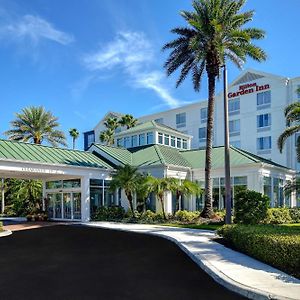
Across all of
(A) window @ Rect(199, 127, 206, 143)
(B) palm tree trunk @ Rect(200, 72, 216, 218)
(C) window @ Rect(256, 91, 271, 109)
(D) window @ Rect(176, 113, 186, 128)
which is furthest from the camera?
(D) window @ Rect(176, 113, 186, 128)

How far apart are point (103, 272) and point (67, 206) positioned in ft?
70.8

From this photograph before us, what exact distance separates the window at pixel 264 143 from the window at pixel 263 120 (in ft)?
5.72

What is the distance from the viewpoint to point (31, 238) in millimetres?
18938

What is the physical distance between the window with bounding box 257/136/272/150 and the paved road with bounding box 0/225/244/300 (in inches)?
1505

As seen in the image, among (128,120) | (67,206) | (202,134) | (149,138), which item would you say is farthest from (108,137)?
(67,206)

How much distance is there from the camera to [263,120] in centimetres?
5216

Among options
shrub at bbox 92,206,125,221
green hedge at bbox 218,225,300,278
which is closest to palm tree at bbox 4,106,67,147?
shrub at bbox 92,206,125,221

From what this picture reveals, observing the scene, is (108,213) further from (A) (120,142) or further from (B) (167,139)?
(A) (120,142)

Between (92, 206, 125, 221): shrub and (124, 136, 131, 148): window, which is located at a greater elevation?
(124, 136, 131, 148): window

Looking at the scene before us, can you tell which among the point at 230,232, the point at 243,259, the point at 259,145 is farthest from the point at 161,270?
the point at 259,145

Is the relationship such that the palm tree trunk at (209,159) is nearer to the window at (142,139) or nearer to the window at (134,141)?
the window at (142,139)

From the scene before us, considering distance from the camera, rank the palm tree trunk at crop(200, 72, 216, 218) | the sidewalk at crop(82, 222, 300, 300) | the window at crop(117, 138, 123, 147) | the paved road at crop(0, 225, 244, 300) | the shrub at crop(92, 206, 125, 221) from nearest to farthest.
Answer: the sidewalk at crop(82, 222, 300, 300) → the paved road at crop(0, 225, 244, 300) → the palm tree trunk at crop(200, 72, 216, 218) → the shrub at crop(92, 206, 125, 221) → the window at crop(117, 138, 123, 147)

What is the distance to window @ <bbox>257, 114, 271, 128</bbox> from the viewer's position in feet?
169

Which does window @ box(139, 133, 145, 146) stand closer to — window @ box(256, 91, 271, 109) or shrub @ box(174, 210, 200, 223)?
shrub @ box(174, 210, 200, 223)
